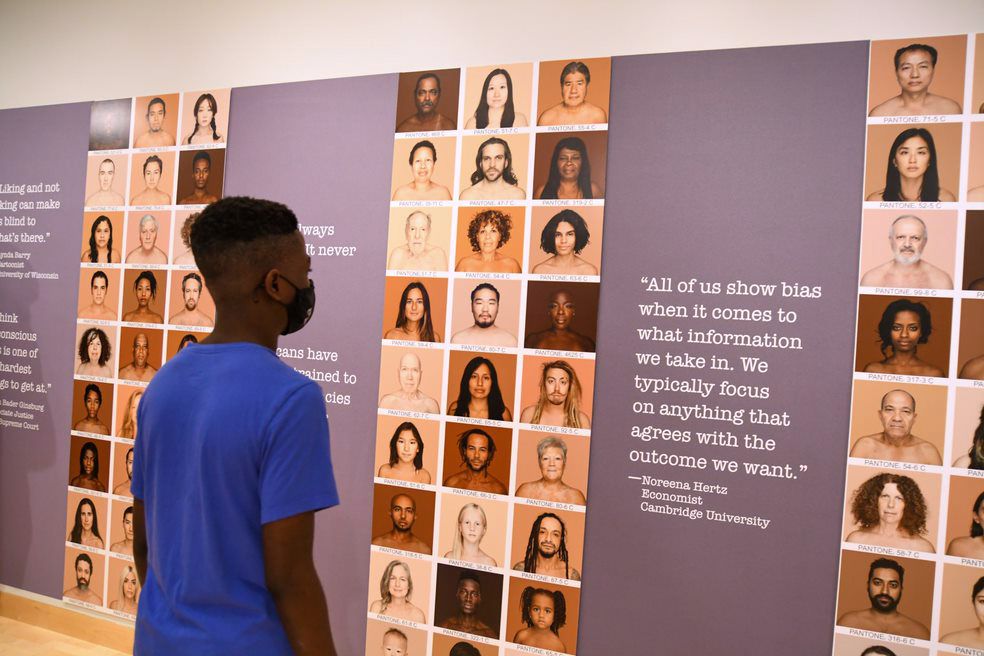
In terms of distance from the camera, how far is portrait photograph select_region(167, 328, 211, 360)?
10.6 feet

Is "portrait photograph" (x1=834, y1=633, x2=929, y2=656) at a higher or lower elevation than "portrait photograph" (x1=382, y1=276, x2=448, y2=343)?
lower

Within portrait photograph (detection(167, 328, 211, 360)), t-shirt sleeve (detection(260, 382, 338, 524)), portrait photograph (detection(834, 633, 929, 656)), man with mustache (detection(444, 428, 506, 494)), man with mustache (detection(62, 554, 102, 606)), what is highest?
portrait photograph (detection(167, 328, 211, 360))

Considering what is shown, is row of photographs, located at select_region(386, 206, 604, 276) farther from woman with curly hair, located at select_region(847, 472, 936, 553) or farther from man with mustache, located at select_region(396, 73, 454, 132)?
woman with curly hair, located at select_region(847, 472, 936, 553)

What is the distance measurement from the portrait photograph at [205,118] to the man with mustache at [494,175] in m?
1.23

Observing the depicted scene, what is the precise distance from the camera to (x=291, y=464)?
124cm

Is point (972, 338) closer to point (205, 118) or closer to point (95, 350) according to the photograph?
point (205, 118)

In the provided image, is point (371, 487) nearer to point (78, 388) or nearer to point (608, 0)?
point (78, 388)

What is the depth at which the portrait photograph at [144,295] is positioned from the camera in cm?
331

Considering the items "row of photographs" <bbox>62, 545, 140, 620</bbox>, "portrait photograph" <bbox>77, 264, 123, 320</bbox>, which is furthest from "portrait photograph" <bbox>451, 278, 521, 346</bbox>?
"row of photographs" <bbox>62, 545, 140, 620</bbox>

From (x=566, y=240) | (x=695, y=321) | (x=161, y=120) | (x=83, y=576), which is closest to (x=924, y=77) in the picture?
(x=695, y=321)

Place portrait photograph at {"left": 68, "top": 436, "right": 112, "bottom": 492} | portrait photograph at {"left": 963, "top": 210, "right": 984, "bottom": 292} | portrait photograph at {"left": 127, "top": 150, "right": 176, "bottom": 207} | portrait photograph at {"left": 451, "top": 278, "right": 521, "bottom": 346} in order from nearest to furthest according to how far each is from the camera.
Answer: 1. portrait photograph at {"left": 963, "top": 210, "right": 984, "bottom": 292}
2. portrait photograph at {"left": 451, "top": 278, "right": 521, "bottom": 346}
3. portrait photograph at {"left": 127, "top": 150, "right": 176, "bottom": 207}
4. portrait photograph at {"left": 68, "top": 436, "right": 112, "bottom": 492}

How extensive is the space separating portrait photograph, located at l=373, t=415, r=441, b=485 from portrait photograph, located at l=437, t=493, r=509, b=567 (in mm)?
137

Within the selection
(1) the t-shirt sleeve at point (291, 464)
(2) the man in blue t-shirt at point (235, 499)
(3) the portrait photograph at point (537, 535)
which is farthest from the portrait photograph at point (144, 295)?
(1) the t-shirt sleeve at point (291, 464)

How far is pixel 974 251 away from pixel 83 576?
12.8 feet
